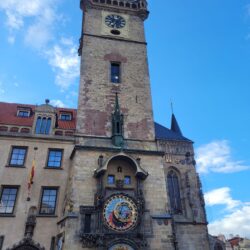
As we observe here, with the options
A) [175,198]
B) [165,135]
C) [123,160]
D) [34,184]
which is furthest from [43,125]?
[175,198]

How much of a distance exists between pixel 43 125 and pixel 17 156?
2.71m

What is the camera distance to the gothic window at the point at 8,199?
15.9 meters

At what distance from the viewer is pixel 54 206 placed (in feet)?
54.2

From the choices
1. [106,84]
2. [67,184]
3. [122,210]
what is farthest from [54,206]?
[106,84]

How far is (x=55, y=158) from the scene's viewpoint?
712 inches

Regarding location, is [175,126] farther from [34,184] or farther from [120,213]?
[34,184]

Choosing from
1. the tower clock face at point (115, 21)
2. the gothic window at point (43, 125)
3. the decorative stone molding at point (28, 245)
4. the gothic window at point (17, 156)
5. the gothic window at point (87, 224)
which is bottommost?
the decorative stone molding at point (28, 245)

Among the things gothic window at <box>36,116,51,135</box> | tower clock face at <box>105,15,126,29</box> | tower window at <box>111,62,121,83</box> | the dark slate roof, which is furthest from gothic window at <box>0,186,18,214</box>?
tower clock face at <box>105,15,126,29</box>

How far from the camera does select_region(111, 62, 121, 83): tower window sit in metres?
21.4

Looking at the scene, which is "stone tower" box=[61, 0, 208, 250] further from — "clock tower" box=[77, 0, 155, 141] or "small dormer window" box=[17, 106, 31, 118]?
"small dormer window" box=[17, 106, 31, 118]

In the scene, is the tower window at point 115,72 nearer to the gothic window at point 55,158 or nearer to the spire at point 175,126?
the gothic window at point 55,158

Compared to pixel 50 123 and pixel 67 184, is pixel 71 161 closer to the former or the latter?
pixel 67 184

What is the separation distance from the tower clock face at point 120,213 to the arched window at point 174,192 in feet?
18.2

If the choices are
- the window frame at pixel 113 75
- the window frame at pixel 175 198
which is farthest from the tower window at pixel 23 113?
the window frame at pixel 175 198
